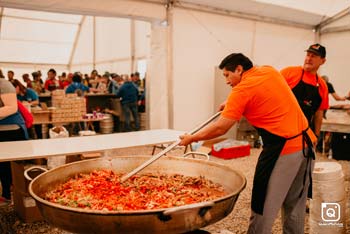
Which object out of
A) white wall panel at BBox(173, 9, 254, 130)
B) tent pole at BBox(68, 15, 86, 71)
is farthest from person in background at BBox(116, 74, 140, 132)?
tent pole at BBox(68, 15, 86, 71)

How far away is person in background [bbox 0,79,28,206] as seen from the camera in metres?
3.07

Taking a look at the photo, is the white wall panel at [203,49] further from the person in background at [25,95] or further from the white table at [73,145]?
the person in background at [25,95]

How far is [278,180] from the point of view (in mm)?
1982

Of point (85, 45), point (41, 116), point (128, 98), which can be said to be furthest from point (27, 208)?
point (85, 45)

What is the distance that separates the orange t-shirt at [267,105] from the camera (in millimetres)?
1869

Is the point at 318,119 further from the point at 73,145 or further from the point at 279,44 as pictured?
the point at 279,44

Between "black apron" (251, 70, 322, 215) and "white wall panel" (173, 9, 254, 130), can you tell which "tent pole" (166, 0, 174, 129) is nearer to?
"white wall panel" (173, 9, 254, 130)

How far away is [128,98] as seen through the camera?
7.88m

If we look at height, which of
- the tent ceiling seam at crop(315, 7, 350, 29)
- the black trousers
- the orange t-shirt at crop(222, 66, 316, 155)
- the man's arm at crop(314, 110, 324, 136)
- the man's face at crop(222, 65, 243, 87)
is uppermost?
the tent ceiling seam at crop(315, 7, 350, 29)

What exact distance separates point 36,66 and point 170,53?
33.8 feet

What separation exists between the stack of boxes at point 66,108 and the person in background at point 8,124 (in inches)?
108

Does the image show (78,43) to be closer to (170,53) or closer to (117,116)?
(117,116)

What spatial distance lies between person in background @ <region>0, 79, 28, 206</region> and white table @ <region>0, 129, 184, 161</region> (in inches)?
6.1

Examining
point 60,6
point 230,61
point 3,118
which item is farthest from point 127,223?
point 60,6
